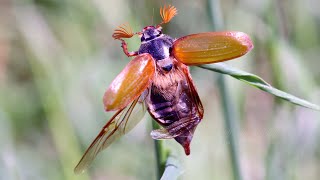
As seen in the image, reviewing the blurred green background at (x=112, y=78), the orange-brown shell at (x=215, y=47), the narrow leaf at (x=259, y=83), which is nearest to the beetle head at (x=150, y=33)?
the orange-brown shell at (x=215, y=47)

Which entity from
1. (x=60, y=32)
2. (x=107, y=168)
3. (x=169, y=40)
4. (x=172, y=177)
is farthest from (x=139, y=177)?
(x=172, y=177)

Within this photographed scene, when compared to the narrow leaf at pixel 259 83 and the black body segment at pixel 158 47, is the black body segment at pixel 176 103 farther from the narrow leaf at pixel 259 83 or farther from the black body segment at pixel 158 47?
the narrow leaf at pixel 259 83

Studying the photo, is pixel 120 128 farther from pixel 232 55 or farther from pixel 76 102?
pixel 76 102

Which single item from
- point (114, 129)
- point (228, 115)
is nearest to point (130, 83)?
point (114, 129)

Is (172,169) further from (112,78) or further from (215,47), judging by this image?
(112,78)

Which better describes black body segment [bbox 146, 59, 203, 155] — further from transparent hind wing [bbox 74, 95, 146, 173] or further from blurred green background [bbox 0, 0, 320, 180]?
blurred green background [bbox 0, 0, 320, 180]
